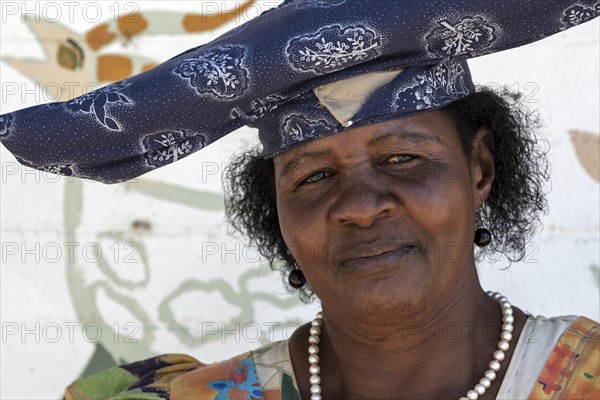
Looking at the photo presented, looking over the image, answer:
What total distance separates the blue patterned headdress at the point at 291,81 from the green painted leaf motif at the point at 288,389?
1.83 ft

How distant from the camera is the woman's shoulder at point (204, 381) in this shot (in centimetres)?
211

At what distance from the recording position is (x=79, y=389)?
225 cm

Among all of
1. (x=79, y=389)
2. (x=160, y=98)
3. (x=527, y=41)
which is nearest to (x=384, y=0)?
(x=527, y=41)

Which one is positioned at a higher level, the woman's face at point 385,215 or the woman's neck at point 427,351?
the woman's face at point 385,215

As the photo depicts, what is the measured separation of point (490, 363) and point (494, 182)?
1.46 ft

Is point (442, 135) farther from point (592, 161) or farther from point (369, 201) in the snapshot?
point (592, 161)

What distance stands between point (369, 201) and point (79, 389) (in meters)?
0.87

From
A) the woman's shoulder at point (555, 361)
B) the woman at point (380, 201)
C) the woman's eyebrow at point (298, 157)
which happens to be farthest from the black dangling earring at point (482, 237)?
the woman's eyebrow at point (298, 157)

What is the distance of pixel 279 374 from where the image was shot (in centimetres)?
213

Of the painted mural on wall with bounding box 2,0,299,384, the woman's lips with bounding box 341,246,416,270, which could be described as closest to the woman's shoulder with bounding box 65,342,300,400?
the woman's lips with bounding box 341,246,416,270

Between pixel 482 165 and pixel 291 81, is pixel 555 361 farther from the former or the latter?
pixel 291 81

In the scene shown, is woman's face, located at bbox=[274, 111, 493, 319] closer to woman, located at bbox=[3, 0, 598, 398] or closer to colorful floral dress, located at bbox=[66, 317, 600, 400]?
woman, located at bbox=[3, 0, 598, 398]

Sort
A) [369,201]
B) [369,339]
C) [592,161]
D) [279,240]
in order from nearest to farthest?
[369,201] < [369,339] < [279,240] < [592,161]

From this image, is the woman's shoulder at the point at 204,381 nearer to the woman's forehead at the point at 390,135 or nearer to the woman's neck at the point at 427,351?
the woman's neck at the point at 427,351
